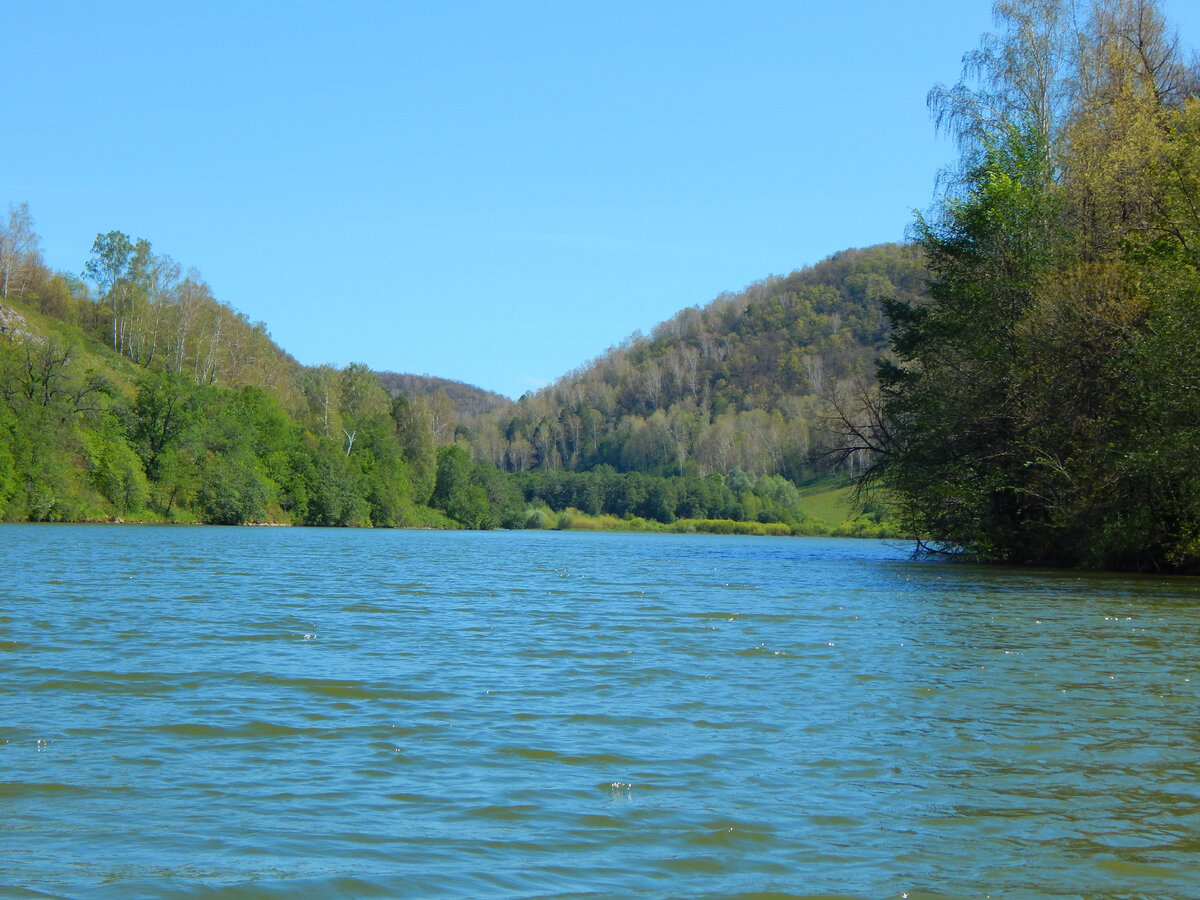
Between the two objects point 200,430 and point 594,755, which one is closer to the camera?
point 594,755

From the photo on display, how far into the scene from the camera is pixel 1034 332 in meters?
33.0

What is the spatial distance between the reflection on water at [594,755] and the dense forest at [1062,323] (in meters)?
10.5

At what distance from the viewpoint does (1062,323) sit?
32.2m

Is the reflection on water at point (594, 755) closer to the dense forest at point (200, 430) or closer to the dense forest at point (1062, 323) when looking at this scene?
the dense forest at point (1062, 323)

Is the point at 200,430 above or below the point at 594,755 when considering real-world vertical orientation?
above

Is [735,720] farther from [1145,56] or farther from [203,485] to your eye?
[203,485]

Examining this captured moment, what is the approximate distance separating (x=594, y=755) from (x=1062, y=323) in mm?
27315

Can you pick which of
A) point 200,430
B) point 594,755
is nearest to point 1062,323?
point 594,755

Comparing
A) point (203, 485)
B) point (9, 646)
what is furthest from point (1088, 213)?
point (203, 485)

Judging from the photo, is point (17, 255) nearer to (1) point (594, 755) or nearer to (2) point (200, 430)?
(2) point (200, 430)

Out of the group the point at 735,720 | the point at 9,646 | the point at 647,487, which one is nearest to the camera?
the point at 735,720

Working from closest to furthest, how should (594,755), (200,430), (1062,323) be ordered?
(594,755), (1062,323), (200,430)

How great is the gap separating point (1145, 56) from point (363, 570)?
3332 cm

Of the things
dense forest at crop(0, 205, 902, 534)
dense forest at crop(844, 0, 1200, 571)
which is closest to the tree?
dense forest at crop(0, 205, 902, 534)
